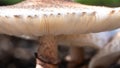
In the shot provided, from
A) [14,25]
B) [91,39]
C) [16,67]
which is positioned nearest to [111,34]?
[91,39]

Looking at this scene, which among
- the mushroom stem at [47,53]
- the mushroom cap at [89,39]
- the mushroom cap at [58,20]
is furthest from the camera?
the mushroom cap at [89,39]

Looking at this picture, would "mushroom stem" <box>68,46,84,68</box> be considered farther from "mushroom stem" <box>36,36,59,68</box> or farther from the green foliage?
"mushroom stem" <box>36,36,59,68</box>

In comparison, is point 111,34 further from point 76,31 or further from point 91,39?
point 76,31

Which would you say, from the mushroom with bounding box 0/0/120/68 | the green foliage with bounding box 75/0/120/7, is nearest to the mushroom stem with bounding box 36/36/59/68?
the mushroom with bounding box 0/0/120/68

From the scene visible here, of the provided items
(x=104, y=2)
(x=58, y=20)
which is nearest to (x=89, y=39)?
(x=104, y=2)

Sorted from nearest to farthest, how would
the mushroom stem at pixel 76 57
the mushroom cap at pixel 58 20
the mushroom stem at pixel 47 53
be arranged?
the mushroom cap at pixel 58 20 → the mushroom stem at pixel 47 53 → the mushroom stem at pixel 76 57

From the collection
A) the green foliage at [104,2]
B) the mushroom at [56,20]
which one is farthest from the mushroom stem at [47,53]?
the green foliage at [104,2]

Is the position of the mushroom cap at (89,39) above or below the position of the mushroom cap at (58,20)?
above

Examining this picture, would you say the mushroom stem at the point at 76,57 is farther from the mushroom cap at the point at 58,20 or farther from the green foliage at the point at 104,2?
the mushroom cap at the point at 58,20
